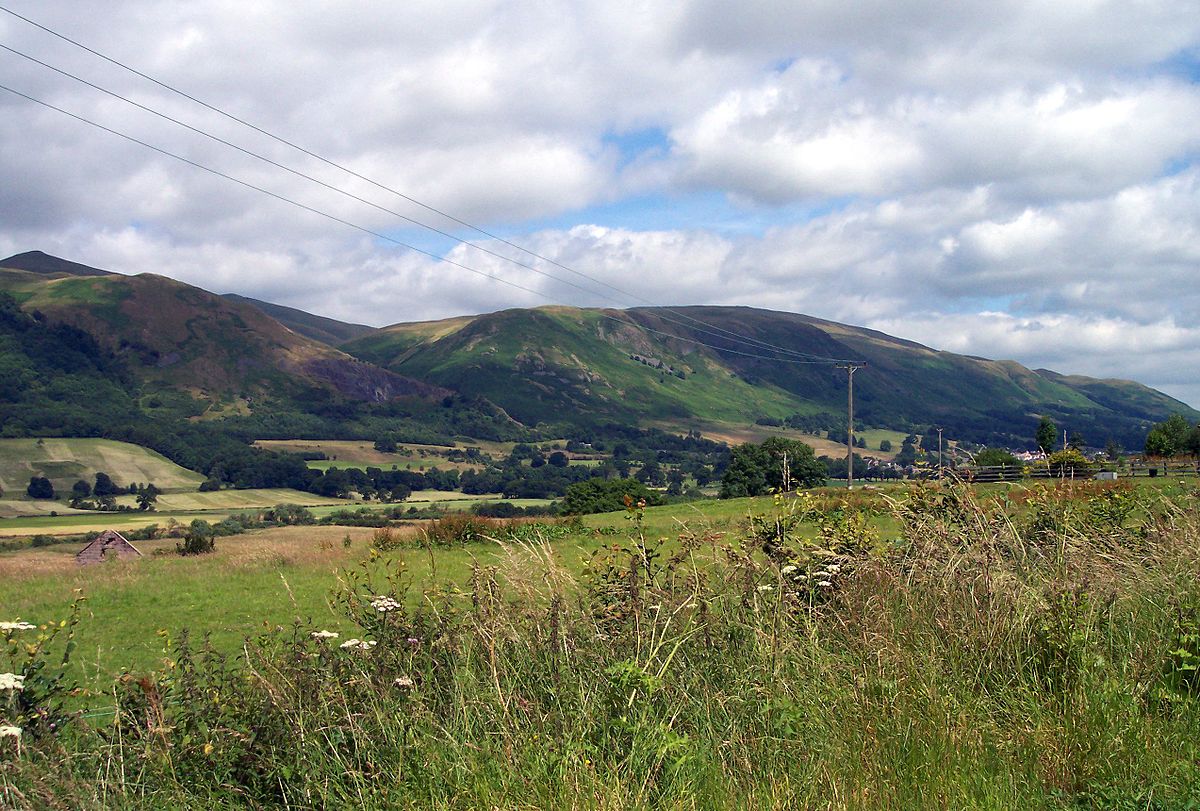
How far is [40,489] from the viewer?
12031 cm

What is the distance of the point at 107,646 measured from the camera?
1494 cm

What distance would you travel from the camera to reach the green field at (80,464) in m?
128

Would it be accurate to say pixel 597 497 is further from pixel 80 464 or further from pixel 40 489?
pixel 80 464

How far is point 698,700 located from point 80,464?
153 metres

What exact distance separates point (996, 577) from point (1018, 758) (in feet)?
6.41

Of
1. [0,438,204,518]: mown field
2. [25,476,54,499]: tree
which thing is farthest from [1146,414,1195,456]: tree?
[25,476,54,499]: tree

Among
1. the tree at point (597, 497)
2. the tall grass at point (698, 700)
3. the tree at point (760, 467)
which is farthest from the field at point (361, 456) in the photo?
the tall grass at point (698, 700)

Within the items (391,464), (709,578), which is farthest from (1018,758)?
(391,464)

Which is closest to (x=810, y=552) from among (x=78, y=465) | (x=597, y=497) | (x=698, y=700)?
(x=698, y=700)

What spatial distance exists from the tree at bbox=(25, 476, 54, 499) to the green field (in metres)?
1.39

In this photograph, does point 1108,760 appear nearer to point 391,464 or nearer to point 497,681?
point 497,681

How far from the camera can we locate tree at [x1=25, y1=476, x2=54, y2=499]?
119 metres

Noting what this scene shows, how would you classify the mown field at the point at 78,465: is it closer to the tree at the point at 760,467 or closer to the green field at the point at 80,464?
the green field at the point at 80,464

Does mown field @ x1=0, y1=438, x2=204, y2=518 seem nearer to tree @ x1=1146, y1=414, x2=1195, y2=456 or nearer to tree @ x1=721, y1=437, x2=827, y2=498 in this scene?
tree @ x1=721, y1=437, x2=827, y2=498
